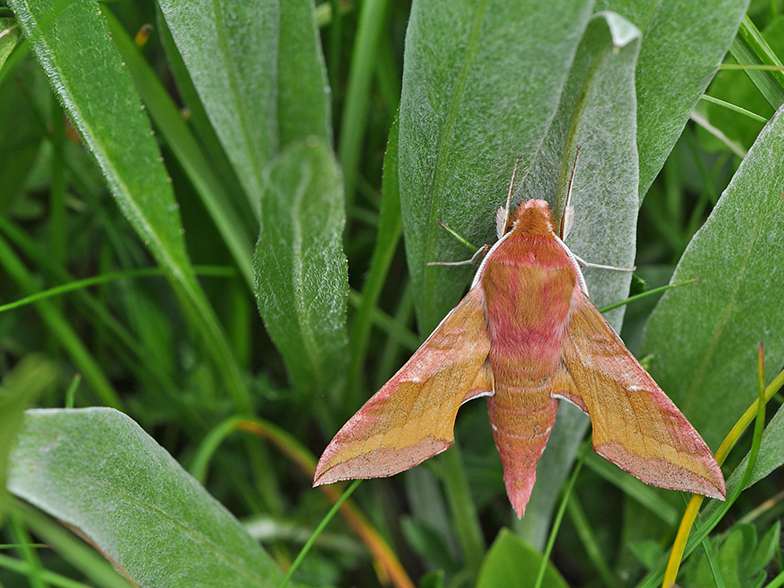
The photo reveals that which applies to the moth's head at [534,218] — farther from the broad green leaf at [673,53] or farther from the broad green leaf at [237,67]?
the broad green leaf at [237,67]

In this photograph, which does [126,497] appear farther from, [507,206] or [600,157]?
[600,157]

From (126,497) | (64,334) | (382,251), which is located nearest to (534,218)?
(382,251)

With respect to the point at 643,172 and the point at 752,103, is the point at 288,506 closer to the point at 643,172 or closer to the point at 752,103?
the point at 643,172

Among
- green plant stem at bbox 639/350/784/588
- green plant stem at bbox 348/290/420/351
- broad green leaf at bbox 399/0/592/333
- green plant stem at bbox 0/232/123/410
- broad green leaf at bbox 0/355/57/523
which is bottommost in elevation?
green plant stem at bbox 639/350/784/588

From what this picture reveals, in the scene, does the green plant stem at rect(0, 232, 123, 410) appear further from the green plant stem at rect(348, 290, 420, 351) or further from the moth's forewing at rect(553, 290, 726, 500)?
the moth's forewing at rect(553, 290, 726, 500)

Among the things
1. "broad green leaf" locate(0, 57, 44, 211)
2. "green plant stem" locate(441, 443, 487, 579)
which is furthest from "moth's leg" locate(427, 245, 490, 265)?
"broad green leaf" locate(0, 57, 44, 211)

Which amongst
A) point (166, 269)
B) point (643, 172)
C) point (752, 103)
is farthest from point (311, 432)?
point (752, 103)

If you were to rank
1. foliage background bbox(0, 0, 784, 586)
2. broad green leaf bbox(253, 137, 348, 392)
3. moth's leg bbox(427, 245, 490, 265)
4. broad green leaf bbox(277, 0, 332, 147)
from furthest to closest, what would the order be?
1. broad green leaf bbox(277, 0, 332, 147)
2. moth's leg bbox(427, 245, 490, 265)
3. foliage background bbox(0, 0, 784, 586)
4. broad green leaf bbox(253, 137, 348, 392)
